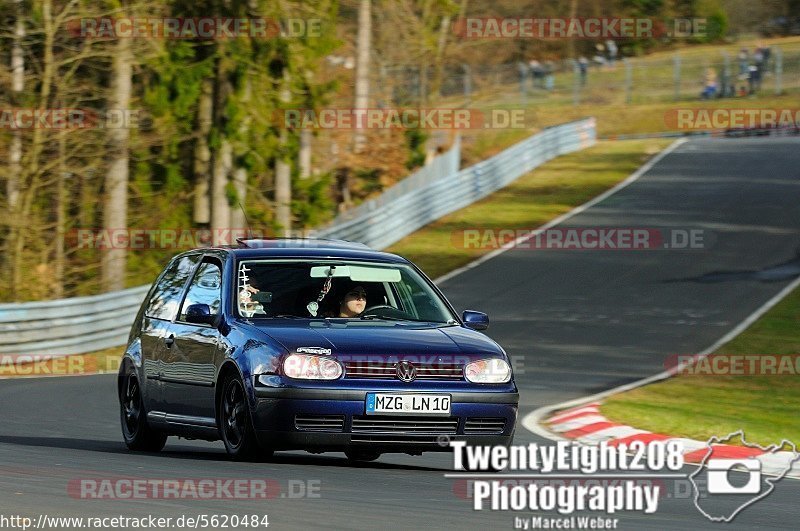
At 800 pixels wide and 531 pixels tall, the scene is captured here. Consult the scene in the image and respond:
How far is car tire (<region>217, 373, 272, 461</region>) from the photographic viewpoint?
380 inches

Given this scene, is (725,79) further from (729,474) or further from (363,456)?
(363,456)

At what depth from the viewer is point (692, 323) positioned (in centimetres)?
2477

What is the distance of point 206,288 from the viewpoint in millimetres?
10969

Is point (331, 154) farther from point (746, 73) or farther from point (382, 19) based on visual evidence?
point (746, 73)

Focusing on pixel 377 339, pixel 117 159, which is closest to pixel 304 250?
pixel 377 339

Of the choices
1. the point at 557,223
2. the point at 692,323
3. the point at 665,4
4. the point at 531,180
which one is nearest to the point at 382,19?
the point at 531,180

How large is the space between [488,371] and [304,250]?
68.7 inches

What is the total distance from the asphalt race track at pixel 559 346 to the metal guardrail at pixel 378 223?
9.06 feet

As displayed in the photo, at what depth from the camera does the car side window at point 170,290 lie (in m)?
11.5

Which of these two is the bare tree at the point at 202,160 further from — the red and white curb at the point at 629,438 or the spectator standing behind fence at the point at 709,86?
the spectator standing behind fence at the point at 709,86
